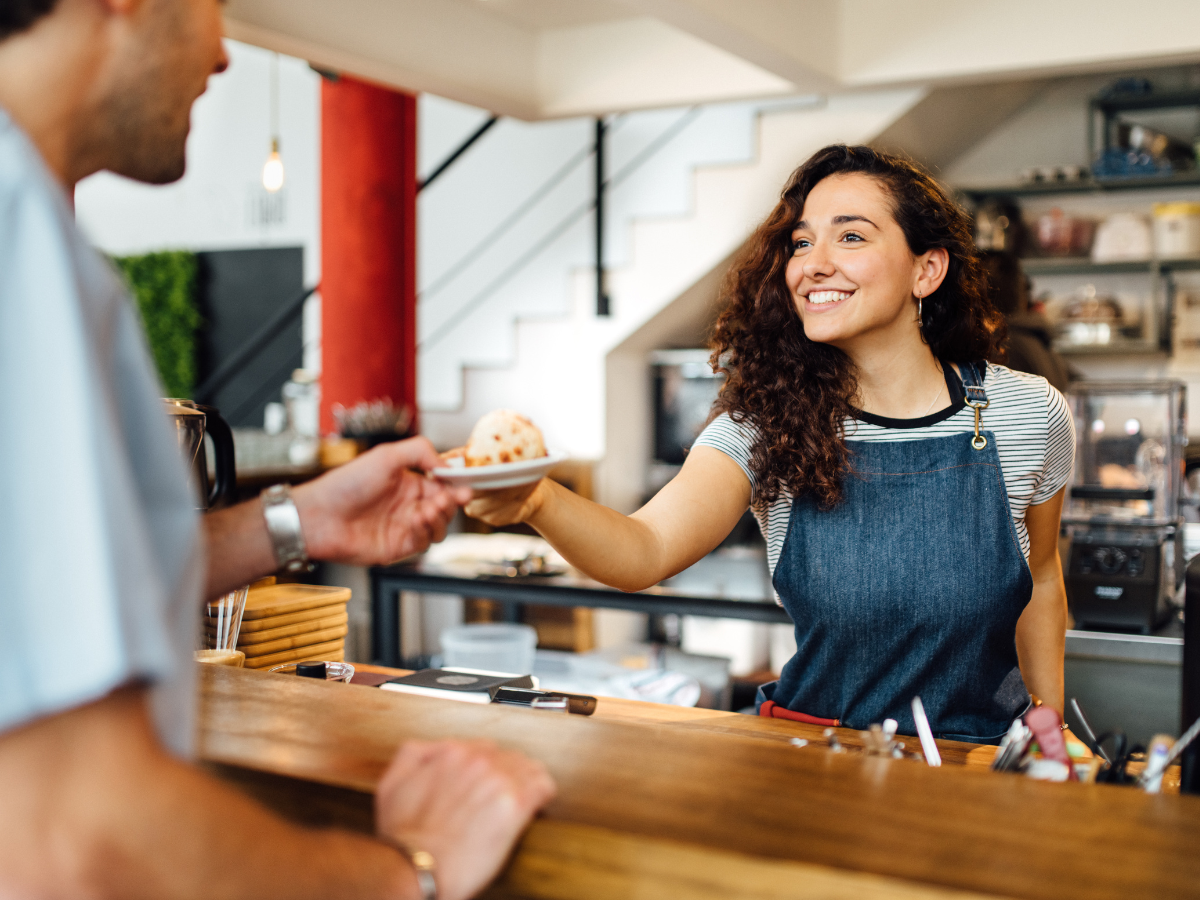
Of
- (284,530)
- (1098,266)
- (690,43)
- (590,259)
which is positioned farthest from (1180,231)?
(284,530)

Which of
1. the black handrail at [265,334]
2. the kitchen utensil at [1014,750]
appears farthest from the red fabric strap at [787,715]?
the black handrail at [265,334]

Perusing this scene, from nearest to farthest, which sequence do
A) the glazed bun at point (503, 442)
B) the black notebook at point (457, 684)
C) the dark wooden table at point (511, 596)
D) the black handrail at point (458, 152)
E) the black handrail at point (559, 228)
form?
the glazed bun at point (503, 442)
the black notebook at point (457, 684)
the dark wooden table at point (511, 596)
the black handrail at point (559, 228)
the black handrail at point (458, 152)

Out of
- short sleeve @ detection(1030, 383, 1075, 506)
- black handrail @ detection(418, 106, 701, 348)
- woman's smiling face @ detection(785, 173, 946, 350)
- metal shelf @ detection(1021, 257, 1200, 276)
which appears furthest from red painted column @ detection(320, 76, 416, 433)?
short sleeve @ detection(1030, 383, 1075, 506)

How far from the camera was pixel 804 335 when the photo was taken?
196 cm

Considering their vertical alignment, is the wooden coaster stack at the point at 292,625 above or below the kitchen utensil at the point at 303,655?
above

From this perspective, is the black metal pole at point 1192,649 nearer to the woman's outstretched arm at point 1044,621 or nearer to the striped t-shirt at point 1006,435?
the striped t-shirt at point 1006,435

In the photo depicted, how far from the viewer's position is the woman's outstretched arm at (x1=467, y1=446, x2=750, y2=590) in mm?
1454

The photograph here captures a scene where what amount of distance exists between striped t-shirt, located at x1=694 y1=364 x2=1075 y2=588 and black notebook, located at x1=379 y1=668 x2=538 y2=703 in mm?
472

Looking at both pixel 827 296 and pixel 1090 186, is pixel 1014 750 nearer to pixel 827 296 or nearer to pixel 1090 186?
pixel 827 296

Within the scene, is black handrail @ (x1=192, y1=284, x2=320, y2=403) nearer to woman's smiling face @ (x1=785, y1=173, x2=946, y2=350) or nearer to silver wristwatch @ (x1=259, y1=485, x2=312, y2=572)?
woman's smiling face @ (x1=785, y1=173, x2=946, y2=350)

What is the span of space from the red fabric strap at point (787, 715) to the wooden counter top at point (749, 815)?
2.11 feet

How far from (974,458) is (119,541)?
4.81ft

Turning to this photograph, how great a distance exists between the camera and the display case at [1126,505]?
2910 mm

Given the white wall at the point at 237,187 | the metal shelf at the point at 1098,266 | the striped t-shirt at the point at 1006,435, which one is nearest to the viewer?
the striped t-shirt at the point at 1006,435
